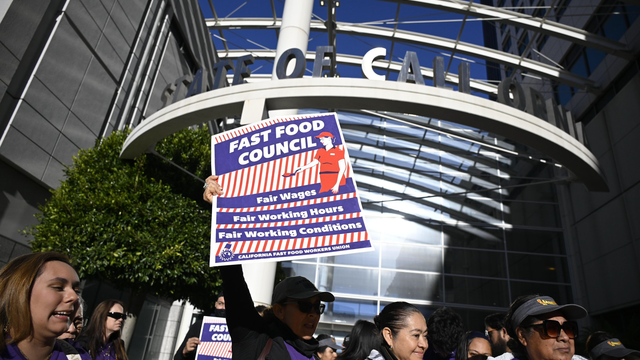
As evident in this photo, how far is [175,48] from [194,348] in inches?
507

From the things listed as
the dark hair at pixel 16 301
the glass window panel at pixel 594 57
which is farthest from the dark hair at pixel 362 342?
the glass window panel at pixel 594 57

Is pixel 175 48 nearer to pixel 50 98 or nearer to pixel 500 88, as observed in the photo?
pixel 50 98

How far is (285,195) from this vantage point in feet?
8.13

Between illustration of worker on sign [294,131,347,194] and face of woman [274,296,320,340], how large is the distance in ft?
2.29

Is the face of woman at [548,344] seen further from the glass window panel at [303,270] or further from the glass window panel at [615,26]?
the glass window panel at [615,26]

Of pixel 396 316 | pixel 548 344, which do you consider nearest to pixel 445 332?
pixel 396 316

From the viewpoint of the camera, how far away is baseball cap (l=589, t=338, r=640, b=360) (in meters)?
3.44

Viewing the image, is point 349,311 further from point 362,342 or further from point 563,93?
point 563,93

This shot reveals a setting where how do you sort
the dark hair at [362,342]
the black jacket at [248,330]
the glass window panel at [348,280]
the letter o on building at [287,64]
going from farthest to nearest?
the glass window panel at [348,280] → the letter o on building at [287,64] → the dark hair at [362,342] → the black jacket at [248,330]

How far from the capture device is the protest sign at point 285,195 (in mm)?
2275

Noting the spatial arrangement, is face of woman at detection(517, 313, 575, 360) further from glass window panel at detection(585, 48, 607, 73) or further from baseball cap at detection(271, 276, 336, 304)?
glass window panel at detection(585, 48, 607, 73)

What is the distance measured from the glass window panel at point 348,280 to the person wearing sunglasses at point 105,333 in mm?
12648

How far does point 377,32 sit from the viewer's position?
15875 mm

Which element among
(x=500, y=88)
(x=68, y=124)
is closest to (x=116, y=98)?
(x=68, y=124)
